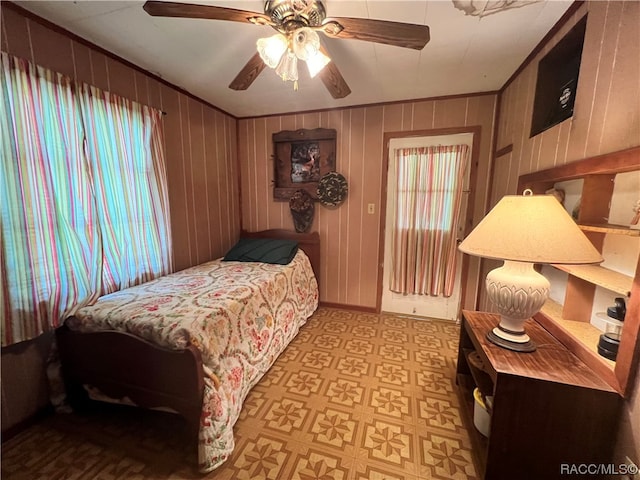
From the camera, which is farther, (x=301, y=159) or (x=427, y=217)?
(x=301, y=159)

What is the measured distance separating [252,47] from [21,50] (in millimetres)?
1235

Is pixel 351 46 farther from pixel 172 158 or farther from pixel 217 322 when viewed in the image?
pixel 217 322

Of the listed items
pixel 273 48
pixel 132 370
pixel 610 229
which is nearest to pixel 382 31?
pixel 273 48

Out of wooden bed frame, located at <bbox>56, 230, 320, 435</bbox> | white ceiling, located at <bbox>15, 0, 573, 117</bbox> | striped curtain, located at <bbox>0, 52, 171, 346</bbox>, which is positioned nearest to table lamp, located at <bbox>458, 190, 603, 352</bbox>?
white ceiling, located at <bbox>15, 0, 573, 117</bbox>

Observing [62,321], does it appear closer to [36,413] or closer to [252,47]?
[36,413]

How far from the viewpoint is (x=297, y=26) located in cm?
116

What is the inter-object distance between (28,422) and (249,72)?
2385mm

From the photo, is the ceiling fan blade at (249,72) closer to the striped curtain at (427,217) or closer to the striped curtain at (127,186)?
the striped curtain at (127,186)

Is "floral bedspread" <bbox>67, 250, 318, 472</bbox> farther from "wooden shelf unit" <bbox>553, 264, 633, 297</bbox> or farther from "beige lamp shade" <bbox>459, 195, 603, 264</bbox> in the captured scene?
"wooden shelf unit" <bbox>553, 264, 633, 297</bbox>

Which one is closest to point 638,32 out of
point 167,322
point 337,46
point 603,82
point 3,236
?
point 603,82

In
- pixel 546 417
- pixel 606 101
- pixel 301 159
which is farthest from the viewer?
pixel 301 159

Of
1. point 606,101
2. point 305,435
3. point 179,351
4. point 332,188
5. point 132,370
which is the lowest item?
point 305,435

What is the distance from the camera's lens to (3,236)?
51.2 inches

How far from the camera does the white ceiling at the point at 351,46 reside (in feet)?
4.49
